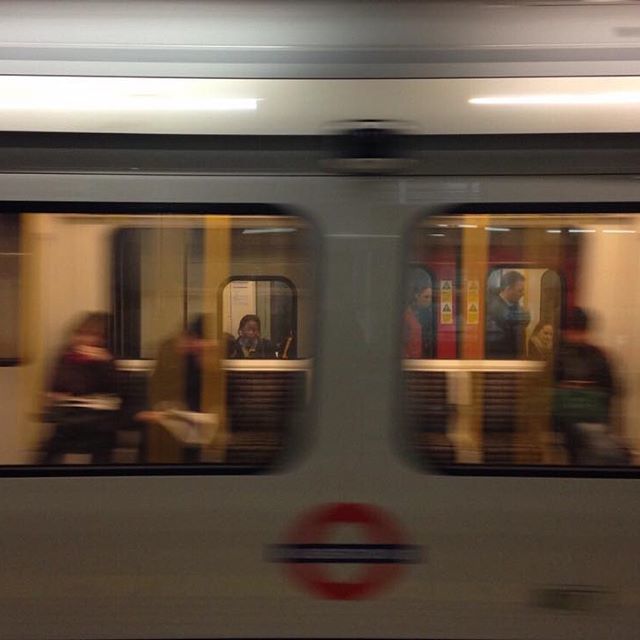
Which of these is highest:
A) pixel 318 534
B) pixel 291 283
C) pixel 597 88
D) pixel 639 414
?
pixel 597 88

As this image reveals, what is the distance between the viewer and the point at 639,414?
130 inches

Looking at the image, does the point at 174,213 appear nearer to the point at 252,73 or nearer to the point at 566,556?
the point at 252,73

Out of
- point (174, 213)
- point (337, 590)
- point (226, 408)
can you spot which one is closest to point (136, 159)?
point (174, 213)

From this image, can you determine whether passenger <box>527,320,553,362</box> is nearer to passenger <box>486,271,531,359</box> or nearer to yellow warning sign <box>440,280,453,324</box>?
passenger <box>486,271,531,359</box>

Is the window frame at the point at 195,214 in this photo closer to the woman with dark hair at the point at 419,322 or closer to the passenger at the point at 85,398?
the passenger at the point at 85,398

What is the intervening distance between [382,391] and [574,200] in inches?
37.5

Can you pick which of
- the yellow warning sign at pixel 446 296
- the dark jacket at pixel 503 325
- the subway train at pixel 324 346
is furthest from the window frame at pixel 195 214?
the dark jacket at pixel 503 325

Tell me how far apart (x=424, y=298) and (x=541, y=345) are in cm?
46

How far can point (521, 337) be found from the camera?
10.8ft

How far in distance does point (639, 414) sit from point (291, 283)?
1325 mm

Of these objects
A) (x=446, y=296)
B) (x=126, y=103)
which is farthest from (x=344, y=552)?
(x=126, y=103)

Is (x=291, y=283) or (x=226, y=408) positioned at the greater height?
(x=291, y=283)

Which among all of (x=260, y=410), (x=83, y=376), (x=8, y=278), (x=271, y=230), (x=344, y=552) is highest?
(x=271, y=230)

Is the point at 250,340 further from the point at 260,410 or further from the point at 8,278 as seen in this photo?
the point at 8,278
